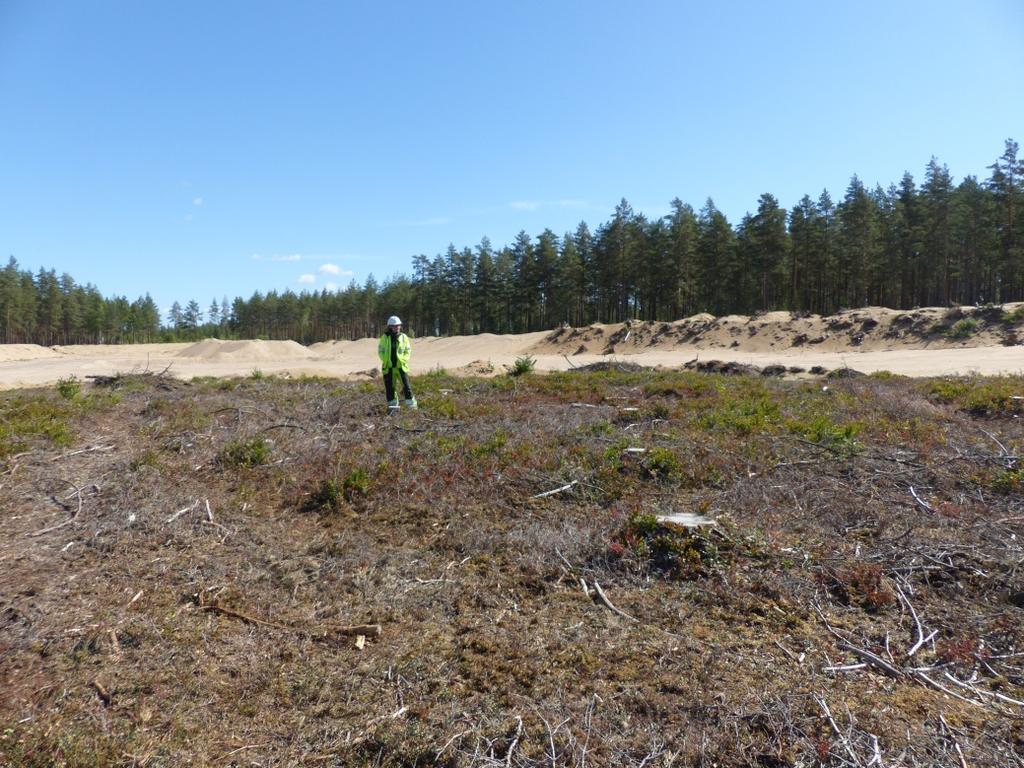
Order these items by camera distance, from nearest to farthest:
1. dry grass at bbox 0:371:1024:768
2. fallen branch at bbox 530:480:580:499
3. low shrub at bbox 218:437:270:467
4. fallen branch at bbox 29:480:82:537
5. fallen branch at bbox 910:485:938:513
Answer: dry grass at bbox 0:371:1024:768, fallen branch at bbox 29:480:82:537, fallen branch at bbox 910:485:938:513, fallen branch at bbox 530:480:580:499, low shrub at bbox 218:437:270:467

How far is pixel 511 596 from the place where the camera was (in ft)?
14.5

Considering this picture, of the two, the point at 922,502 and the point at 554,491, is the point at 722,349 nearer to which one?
the point at 922,502

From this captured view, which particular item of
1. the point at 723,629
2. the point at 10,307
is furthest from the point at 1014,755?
the point at 10,307

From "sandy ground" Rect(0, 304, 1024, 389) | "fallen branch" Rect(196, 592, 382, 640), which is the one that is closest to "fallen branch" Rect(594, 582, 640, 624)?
"fallen branch" Rect(196, 592, 382, 640)

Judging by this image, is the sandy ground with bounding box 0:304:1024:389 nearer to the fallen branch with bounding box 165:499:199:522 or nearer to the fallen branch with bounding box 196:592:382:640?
the fallen branch with bounding box 165:499:199:522

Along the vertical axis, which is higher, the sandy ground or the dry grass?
the sandy ground

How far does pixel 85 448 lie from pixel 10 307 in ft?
253

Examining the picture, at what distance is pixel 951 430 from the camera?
28.0 ft

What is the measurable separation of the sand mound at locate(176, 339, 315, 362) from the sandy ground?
91 mm

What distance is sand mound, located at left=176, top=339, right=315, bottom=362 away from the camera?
1467 inches

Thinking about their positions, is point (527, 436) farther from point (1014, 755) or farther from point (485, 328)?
point (485, 328)

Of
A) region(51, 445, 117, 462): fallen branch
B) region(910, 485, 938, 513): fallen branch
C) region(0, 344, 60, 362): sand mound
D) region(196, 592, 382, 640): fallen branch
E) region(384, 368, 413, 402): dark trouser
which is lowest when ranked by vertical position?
region(196, 592, 382, 640): fallen branch

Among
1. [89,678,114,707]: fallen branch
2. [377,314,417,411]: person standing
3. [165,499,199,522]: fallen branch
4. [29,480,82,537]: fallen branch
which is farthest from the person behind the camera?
[377,314,417,411]: person standing

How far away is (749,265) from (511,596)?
44.3 m
